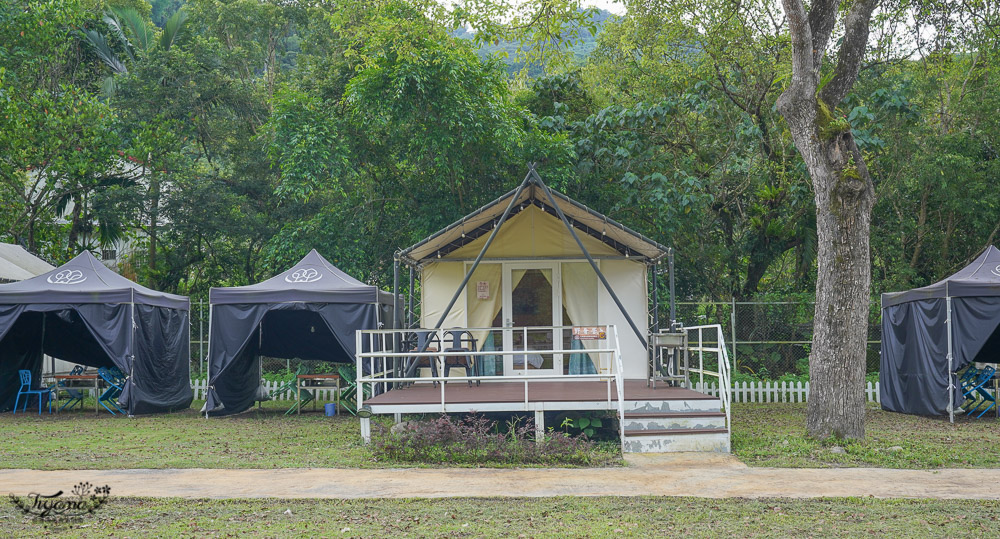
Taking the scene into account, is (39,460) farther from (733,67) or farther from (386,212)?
(733,67)

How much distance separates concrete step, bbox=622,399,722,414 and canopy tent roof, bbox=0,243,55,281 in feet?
45.3

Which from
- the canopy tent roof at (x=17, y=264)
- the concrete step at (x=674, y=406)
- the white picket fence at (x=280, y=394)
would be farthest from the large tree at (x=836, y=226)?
the canopy tent roof at (x=17, y=264)

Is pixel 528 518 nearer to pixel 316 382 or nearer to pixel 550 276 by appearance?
pixel 550 276

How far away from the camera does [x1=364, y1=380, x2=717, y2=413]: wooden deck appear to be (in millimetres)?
10516

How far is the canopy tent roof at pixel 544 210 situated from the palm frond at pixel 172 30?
1377 centimetres

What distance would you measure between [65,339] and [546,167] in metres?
10.4

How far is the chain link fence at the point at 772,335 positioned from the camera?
19438 mm

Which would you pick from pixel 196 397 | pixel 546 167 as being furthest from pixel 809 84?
pixel 196 397

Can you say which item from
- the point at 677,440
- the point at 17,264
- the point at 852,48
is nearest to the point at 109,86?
the point at 17,264

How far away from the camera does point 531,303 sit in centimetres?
1447

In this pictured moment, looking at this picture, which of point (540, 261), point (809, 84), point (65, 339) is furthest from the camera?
point (65, 339)

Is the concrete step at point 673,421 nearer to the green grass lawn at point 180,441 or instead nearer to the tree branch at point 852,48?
the green grass lawn at point 180,441

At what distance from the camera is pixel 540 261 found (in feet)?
47.2

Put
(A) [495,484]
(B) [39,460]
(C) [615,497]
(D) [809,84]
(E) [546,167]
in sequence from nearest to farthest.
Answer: (C) [615,497] → (A) [495,484] → (B) [39,460] → (D) [809,84] → (E) [546,167]
